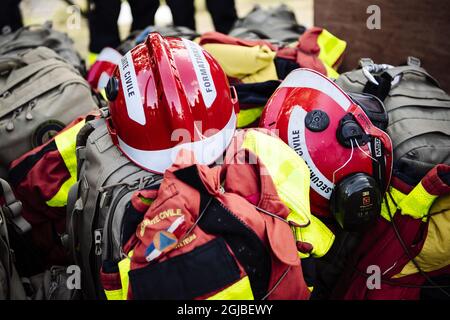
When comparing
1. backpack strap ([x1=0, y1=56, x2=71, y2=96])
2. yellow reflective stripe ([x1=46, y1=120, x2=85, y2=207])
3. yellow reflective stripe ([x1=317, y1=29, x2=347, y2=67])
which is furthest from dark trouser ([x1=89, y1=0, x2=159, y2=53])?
yellow reflective stripe ([x1=46, y1=120, x2=85, y2=207])

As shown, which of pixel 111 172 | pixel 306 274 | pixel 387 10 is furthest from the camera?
pixel 387 10

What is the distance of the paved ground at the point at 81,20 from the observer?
12.6ft

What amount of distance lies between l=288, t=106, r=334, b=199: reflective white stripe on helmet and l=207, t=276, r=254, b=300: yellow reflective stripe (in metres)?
0.49

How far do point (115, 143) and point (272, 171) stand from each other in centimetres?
51

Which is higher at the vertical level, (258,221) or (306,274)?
(258,221)

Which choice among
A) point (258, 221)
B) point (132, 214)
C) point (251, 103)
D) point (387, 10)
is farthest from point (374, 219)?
point (387, 10)

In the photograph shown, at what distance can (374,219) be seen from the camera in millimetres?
1362

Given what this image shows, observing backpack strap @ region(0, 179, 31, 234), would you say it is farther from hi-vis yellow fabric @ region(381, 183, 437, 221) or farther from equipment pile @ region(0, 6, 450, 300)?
hi-vis yellow fabric @ region(381, 183, 437, 221)

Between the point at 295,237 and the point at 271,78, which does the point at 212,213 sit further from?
the point at 271,78

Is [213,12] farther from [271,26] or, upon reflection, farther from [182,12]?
[271,26]

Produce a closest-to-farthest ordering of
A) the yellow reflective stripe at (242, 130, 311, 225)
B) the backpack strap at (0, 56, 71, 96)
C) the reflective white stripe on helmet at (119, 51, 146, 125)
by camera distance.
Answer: the yellow reflective stripe at (242, 130, 311, 225), the reflective white stripe on helmet at (119, 51, 146, 125), the backpack strap at (0, 56, 71, 96)

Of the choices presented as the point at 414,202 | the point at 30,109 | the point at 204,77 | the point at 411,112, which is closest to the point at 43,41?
the point at 30,109

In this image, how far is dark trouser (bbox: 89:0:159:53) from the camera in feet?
8.61

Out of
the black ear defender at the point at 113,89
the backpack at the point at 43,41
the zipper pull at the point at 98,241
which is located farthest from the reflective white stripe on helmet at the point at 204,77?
the backpack at the point at 43,41
